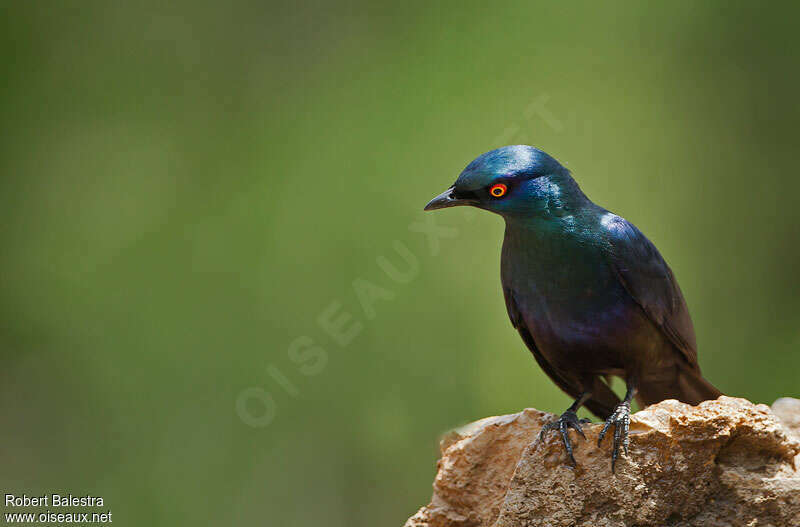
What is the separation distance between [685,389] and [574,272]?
873mm

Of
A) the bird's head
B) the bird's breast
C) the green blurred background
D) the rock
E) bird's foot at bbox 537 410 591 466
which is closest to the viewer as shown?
the rock

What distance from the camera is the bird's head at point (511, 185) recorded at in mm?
3484

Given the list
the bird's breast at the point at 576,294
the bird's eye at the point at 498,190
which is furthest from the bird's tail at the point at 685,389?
the bird's eye at the point at 498,190

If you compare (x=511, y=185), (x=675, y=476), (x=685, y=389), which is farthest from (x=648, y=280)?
(x=675, y=476)

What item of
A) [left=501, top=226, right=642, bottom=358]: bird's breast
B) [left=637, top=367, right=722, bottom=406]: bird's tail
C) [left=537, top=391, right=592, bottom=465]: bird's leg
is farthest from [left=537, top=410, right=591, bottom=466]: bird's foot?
[left=637, top=367, right=722, bottom=406]: bird's tail

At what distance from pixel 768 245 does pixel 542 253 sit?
150 inches

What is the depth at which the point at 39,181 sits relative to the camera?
659cm

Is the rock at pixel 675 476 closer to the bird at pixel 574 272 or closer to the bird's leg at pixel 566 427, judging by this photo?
the bird's leg at pixel 566 427

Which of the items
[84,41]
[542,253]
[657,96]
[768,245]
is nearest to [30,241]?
[84,41]

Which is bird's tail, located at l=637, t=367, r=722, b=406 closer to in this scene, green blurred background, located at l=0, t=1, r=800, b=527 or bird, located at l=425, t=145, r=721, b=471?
bird, located at l=425, t=145, r=721, b=471

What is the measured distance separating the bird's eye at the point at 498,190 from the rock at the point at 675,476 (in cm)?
102

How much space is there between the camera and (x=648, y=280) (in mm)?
3684

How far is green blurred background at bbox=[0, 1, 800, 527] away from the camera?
20.8ft

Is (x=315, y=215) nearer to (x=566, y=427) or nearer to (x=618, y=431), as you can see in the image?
(x=566, y=427)
